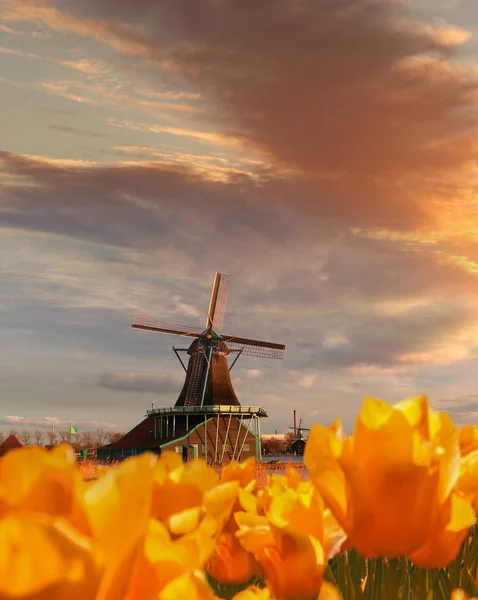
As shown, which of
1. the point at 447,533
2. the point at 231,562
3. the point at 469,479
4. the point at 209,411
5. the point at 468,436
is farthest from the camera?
the point at 209,411

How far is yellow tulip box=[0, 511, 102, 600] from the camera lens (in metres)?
0.50

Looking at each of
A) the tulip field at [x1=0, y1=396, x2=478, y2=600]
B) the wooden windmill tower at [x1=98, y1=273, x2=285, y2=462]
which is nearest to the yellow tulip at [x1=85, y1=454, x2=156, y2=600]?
the tulip field at [x1=0, y1=396, x2=478, y2=600]

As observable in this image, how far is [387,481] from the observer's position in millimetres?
1021

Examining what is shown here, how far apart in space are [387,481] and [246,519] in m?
0.32

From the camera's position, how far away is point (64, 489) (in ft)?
2.09

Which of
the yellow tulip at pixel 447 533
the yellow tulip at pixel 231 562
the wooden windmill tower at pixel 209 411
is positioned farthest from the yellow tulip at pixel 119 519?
the wooden windmill tower at pixel 209 411

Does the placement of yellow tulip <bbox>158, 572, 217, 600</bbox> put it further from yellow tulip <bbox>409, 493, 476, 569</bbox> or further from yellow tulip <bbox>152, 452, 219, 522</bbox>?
yellow tulip <bbox>409, 493, 476, 569</bbox>

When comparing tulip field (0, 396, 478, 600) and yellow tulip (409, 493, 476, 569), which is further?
yellow tulip (409, 493, 476, 569)

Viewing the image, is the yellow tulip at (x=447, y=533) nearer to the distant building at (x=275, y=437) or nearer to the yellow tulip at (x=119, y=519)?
the yellow tulip at (x=119, y=519)

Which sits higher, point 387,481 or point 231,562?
point 387,481

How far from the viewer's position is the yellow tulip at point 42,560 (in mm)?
499

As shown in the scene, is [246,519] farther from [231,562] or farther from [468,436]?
[468,436]

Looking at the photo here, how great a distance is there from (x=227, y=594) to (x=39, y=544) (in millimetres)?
1497

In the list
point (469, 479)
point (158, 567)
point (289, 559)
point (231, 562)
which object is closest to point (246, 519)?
point (289, 559)
